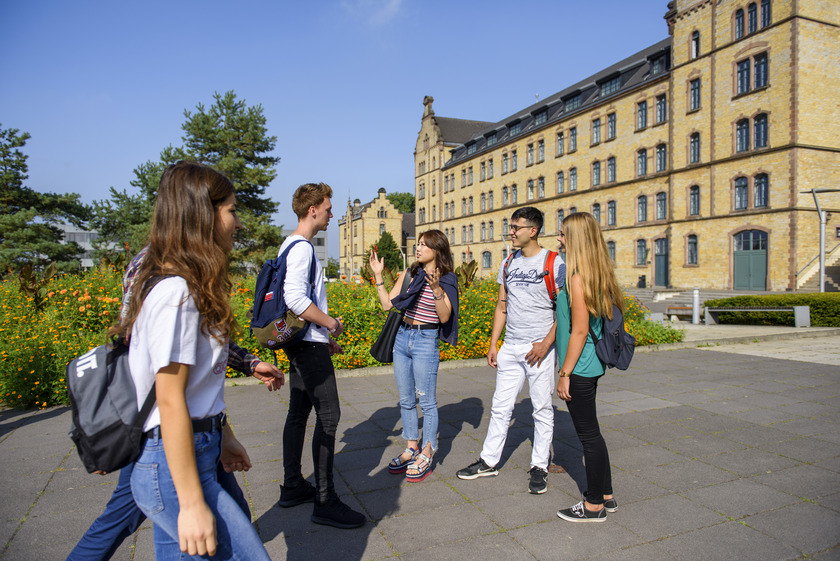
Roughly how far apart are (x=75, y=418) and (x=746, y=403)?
22.7ft

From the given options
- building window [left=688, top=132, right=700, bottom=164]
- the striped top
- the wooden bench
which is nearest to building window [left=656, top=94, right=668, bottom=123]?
building window [left=688, top=132, right=700, bottom=164]

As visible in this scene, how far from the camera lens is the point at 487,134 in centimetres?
6041

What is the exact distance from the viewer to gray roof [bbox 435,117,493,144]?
68.9m

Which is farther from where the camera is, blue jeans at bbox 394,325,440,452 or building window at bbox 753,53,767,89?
building window at bbox 753,53,767,89

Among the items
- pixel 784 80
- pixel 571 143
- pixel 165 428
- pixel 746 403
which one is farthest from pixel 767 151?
pixel 165 428

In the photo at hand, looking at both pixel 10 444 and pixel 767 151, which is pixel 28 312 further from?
pixel 767 151

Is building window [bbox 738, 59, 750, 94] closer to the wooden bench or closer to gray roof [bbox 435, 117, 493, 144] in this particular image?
the wooden bench

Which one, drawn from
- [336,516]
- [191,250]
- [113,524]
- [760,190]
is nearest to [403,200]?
[760,190]

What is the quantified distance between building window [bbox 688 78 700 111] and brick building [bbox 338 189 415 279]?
51941mm

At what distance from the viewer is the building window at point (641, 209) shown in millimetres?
38531

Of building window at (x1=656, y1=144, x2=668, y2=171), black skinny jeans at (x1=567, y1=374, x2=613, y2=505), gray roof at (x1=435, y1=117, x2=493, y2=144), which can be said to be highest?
gray roof at (x1=435, y1=117, x2=493, y2=144)

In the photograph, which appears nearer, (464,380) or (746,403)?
(746,403)

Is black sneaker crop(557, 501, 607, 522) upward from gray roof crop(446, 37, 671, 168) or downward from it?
downward

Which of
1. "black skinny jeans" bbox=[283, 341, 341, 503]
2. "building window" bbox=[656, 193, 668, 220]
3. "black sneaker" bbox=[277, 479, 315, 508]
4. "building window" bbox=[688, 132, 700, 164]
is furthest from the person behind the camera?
"building window" bbox=[656, 193, 668, 220]
